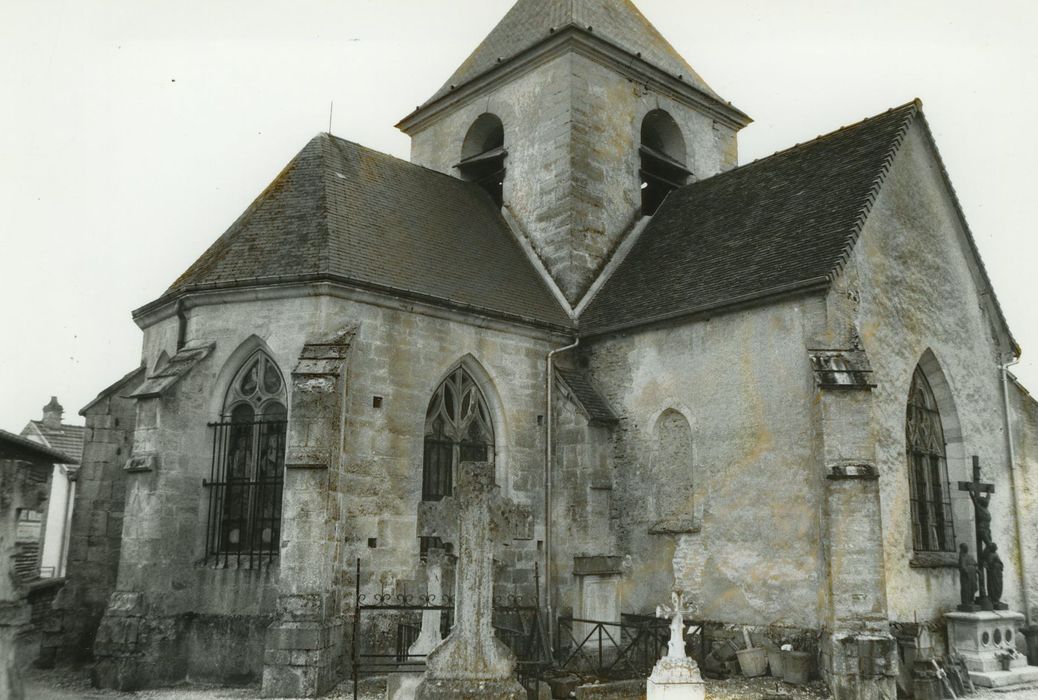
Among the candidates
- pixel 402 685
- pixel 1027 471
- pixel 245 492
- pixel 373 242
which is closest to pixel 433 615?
pixel 402 685

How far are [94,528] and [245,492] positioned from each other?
316 cm

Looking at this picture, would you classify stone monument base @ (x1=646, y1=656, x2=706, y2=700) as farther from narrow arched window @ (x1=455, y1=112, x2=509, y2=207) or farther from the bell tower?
narrow arched window @ (x1=455, y1=112, x2=509, y2=207)

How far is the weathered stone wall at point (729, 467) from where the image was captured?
12.9 m

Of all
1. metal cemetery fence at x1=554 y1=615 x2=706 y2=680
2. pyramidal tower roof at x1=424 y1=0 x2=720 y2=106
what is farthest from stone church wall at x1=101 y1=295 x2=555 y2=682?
pyramidal tower roof at x1=424 y1=0 x2=720 y2=106

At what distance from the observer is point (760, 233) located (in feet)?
50.3

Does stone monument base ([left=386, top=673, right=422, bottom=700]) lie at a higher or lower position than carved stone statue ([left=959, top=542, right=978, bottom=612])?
lower

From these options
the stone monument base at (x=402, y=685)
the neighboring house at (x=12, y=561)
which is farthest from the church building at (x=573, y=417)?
the neighboring house at (x=12, y=561)

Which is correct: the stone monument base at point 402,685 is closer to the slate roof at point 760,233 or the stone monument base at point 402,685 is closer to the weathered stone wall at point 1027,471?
the slate roof at point 760,233

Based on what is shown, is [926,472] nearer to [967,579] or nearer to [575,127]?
[967,579]

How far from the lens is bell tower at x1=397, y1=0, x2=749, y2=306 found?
1823 cm

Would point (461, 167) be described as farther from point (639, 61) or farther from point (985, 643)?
point (985, 643)

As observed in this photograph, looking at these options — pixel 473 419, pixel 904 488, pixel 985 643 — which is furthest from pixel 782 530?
pixel 473 419

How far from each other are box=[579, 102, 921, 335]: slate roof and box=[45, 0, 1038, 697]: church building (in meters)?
0.07

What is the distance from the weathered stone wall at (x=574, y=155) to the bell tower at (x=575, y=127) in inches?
1.1
